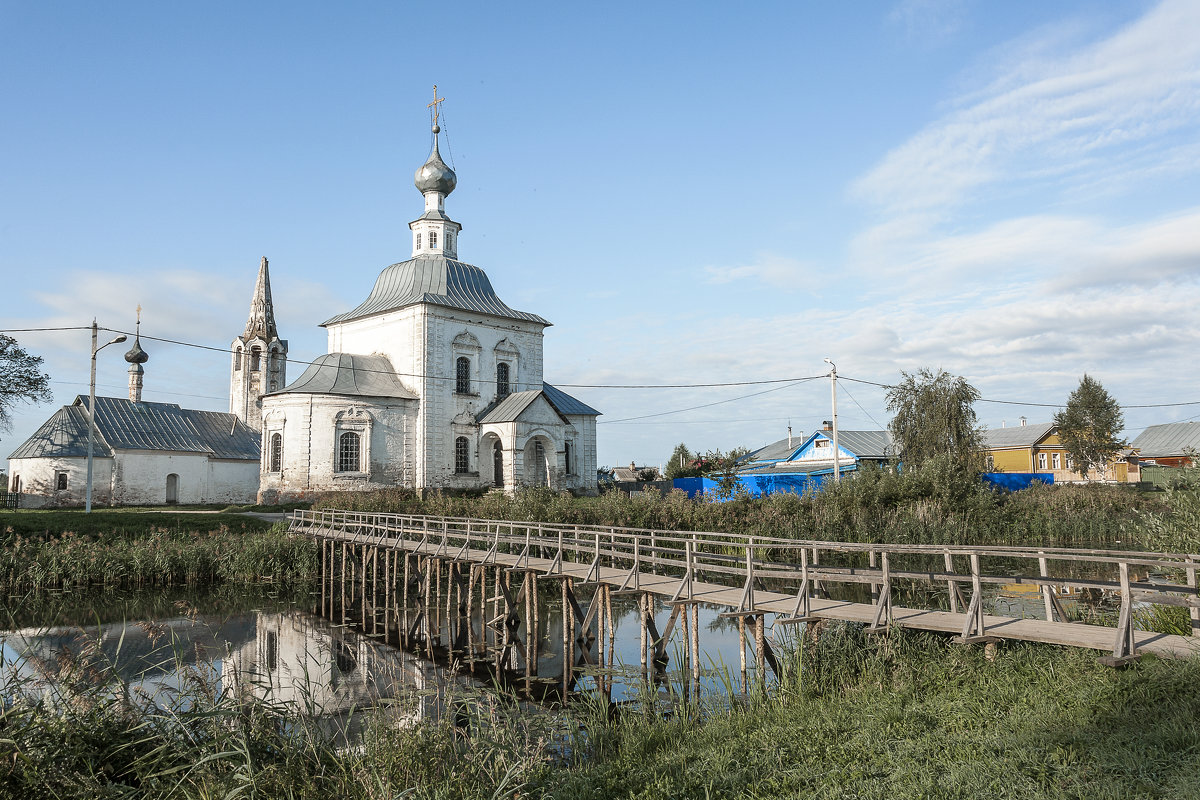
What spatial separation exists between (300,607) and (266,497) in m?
15.6

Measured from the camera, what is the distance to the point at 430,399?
3494 cm

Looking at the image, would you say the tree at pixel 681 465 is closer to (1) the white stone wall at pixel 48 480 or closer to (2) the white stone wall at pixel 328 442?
(2) the white stone wall at pixel 328 442

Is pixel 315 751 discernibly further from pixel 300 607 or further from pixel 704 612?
pixel 300 607

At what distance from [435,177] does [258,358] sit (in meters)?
15.0

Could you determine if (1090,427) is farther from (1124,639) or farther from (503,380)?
(1124,639)

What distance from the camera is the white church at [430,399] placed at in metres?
33.2

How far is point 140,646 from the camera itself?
1449cm

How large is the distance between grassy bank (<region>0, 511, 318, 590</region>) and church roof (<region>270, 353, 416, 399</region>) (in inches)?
369

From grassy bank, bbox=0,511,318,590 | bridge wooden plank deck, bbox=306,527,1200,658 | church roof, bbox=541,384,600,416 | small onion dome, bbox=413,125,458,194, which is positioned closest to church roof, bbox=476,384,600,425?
church roof, bbox=541,384,600,416

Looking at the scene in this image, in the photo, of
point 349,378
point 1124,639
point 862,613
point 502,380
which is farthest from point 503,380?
point 1124,639

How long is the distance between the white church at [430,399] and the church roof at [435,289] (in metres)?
0.06

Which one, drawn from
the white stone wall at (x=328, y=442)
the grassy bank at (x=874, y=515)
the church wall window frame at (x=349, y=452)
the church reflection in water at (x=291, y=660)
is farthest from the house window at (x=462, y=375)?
the church reflection in water at (x=291, y=660)

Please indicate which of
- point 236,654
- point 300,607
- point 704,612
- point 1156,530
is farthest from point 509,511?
point 1156,530

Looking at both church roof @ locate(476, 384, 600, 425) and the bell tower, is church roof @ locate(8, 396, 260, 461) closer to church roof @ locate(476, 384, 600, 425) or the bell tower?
the bell tower
